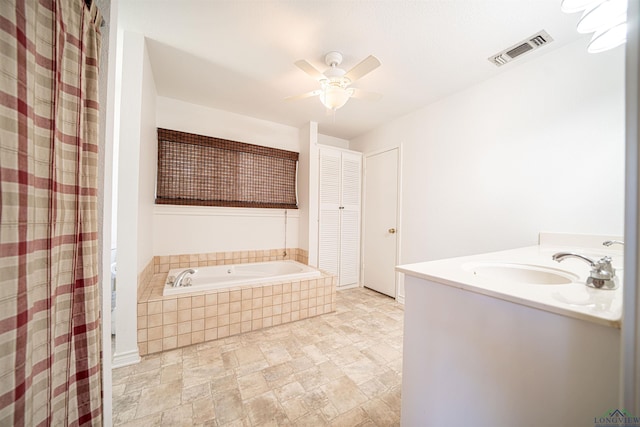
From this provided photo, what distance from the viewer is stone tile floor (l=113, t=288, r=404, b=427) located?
1.20 metres

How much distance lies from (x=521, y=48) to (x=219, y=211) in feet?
11.0

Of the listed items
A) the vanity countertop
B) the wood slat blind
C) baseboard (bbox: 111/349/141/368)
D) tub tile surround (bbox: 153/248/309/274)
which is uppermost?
the wood slat blind

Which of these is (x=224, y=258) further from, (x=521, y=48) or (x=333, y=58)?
(x=521, y=48)

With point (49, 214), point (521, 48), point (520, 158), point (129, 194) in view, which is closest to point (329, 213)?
point (520, 158)

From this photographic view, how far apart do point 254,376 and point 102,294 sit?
1.08 meters

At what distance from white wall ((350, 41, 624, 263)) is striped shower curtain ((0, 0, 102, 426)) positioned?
8.99 feet

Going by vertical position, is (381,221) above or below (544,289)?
above

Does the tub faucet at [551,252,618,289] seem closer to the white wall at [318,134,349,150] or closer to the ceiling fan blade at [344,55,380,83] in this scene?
the ceiling fan blade at [344,55,380,83]

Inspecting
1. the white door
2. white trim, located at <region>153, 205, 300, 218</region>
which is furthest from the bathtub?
the white door

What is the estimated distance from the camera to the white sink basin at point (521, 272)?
3.34ft

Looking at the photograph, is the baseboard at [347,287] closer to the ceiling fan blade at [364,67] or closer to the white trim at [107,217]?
the white trim at [107,217]

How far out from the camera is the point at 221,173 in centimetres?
275

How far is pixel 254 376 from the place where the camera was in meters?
1.50

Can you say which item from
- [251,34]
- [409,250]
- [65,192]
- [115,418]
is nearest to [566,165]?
[409,250]
